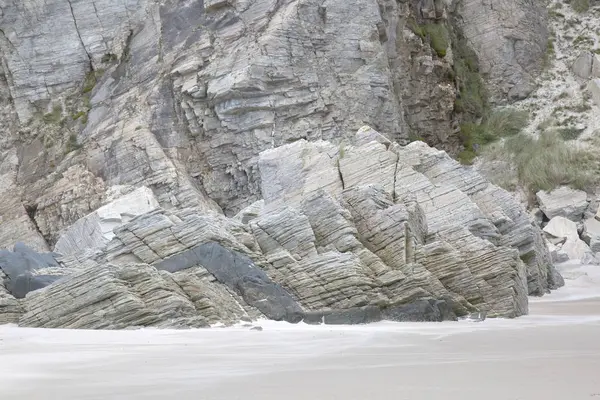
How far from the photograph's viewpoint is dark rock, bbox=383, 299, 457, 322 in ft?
40.9

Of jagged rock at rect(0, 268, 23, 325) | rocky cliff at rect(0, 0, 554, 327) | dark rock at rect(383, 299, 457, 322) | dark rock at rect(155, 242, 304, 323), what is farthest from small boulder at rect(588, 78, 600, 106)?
jagged rock at rect(0, 268, 23, 325)

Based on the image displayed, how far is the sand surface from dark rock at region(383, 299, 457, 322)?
2.96 ft

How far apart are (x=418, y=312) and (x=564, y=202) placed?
1895 centimetres

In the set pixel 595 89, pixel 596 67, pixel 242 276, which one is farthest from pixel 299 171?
pixel 596 67

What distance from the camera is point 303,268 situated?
12938mm

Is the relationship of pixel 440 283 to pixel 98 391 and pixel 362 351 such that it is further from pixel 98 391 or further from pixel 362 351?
pixel 98 391

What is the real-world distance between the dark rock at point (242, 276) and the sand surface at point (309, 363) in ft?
2.00

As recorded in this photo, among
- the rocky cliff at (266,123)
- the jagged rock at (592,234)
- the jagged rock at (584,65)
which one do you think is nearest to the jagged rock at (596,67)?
the jagged rock at (584,65)

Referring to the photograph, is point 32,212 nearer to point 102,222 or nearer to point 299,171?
point 102,222

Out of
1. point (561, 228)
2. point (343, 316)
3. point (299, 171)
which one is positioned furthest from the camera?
point (561, 228)

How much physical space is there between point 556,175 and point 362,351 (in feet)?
81.2

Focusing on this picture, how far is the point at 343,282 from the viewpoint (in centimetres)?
1255

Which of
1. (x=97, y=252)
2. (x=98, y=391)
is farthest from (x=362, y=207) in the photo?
(x=98, y=391)

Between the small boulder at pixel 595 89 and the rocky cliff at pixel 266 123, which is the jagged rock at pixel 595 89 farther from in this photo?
the rocky cliff at pixel 266 123
